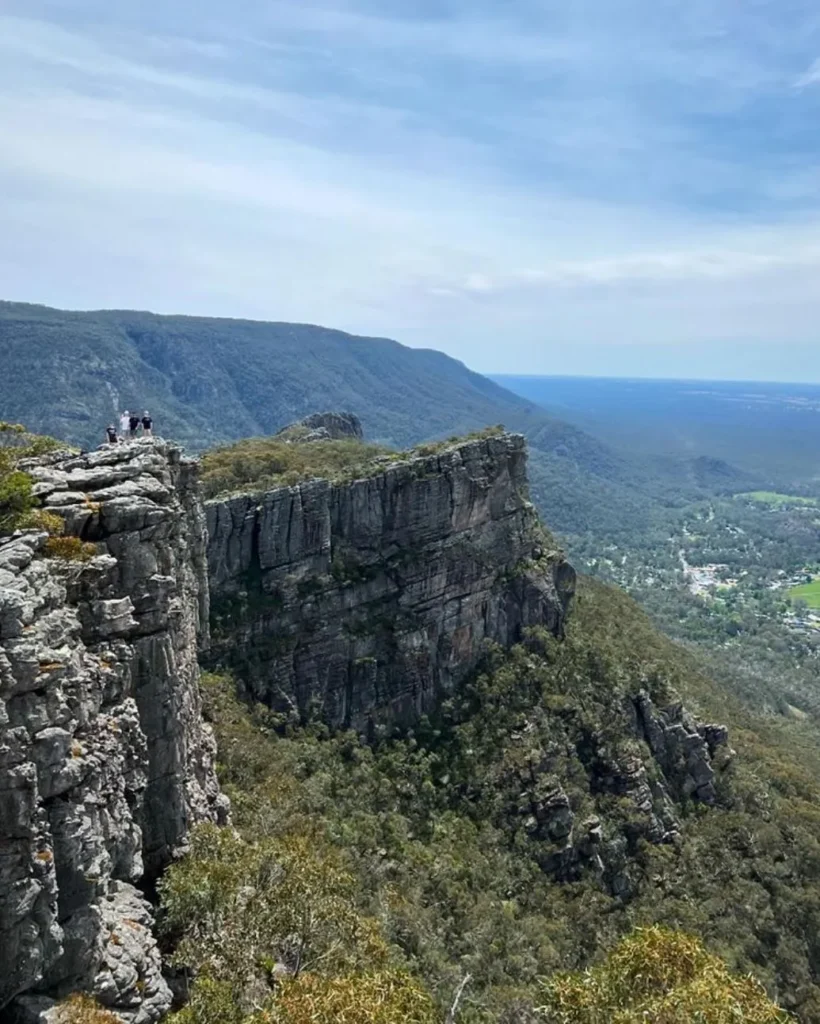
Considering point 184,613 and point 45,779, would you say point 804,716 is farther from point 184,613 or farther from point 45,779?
point 45,779

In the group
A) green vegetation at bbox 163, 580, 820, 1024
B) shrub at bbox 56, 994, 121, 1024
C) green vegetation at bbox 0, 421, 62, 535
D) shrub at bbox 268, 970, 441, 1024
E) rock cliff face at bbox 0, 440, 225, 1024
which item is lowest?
green vegetation at bbox 163, 580, 820, 1024

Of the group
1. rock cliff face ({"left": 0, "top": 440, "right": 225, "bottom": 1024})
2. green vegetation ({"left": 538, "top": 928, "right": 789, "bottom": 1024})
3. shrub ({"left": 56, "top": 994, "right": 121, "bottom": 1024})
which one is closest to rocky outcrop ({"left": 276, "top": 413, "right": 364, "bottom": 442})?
rock cliff face ({"left": 0, "top": 440, "right": 225, "bottom": 1024})

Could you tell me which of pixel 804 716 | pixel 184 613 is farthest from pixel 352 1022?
pixel 804 716

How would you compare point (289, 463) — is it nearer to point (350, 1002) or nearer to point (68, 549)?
point (68, 549)

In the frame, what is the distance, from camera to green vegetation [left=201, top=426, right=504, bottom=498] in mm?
70875

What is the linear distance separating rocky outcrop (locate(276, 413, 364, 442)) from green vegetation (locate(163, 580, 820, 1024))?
4428cm

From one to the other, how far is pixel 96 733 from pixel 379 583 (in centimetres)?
4294

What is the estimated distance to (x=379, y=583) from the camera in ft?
222

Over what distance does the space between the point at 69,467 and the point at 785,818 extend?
6301 centimetres

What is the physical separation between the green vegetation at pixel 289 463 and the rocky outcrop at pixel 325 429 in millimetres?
15260

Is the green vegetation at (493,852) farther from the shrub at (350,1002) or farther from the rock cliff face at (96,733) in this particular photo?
the shrub at (350,1002)

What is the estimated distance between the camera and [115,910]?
26.8 m

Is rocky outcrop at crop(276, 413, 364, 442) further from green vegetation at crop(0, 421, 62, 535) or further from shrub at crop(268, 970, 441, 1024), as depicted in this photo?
shrub at crop(268, 970, 441, 1024)

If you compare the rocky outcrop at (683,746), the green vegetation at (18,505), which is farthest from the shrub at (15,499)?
the rocky outcrop at (683,746)
